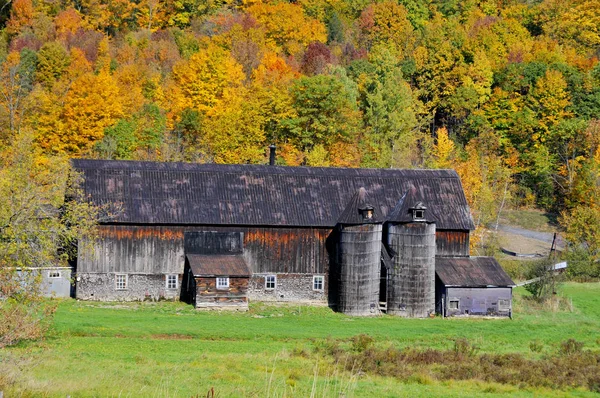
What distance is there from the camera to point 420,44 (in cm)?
12494

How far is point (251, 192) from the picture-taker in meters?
57.2

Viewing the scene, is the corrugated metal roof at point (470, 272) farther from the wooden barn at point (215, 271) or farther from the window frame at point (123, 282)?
the window frame at point (123, 282)

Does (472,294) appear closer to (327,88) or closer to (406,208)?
(406,208)

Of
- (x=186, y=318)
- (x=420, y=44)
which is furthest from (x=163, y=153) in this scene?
(x=420, y=44)

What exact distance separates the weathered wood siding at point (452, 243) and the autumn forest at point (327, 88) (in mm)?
19243

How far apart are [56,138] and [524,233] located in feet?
132

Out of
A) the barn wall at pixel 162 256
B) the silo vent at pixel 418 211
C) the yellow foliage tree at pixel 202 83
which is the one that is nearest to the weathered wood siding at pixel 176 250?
the barn wall at pixel 162 256

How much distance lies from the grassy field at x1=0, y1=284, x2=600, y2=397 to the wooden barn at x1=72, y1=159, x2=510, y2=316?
1728 millimetres

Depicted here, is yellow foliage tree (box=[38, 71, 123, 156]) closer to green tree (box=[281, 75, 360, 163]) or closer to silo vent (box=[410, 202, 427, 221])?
green tree (box=[281, 75, 360, 163])

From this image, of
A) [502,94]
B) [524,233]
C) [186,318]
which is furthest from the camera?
[502,94]

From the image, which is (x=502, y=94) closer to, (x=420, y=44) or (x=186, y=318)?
(x=420, y=44)

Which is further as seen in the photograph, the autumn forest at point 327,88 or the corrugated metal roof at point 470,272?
the autumn forest at point 327,88

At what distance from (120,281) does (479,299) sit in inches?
761

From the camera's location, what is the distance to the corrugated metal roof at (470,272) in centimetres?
5544
